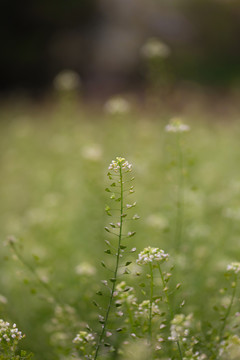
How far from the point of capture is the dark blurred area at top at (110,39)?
9.98 meters

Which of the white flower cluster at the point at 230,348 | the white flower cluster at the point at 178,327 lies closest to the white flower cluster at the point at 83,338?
the white flower cluster at the point at 178,327

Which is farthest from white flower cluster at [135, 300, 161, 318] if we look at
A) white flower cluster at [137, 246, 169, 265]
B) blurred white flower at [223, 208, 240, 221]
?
blurred white flower at [223, 208, 240, 221]

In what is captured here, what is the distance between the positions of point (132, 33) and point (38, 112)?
3.32 m

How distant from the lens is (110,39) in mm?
10367

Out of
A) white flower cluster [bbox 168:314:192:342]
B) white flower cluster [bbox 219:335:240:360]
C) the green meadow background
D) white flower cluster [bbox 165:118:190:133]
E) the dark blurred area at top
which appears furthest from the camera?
the dark blurred area at top

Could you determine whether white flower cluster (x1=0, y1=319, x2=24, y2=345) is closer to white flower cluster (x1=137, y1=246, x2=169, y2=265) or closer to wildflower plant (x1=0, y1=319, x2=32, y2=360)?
wildflower plant (x1=0, y1=319, x2=32, y2=360)

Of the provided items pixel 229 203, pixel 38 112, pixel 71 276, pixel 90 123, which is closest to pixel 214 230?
pixel 229 203

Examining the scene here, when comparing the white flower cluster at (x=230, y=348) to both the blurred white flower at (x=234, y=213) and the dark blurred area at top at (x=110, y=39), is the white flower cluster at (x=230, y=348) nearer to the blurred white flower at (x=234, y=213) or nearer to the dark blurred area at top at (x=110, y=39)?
the blurred white flower at (x=234, y=213)

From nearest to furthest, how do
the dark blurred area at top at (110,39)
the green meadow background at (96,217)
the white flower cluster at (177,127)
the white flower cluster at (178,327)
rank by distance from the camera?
the white flower cluster at (178,327) → the white flower cluster at (177,127) → the green meadow background at (96,217) → the dark blurred area at top at (110,39)

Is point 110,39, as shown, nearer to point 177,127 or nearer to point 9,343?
point 177,127

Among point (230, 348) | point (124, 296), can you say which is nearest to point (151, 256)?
point (124, 296)

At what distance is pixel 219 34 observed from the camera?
33.4 feet

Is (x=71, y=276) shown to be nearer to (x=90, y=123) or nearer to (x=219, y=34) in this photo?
→ (x=90, y=123)

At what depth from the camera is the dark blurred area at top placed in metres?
9.98
